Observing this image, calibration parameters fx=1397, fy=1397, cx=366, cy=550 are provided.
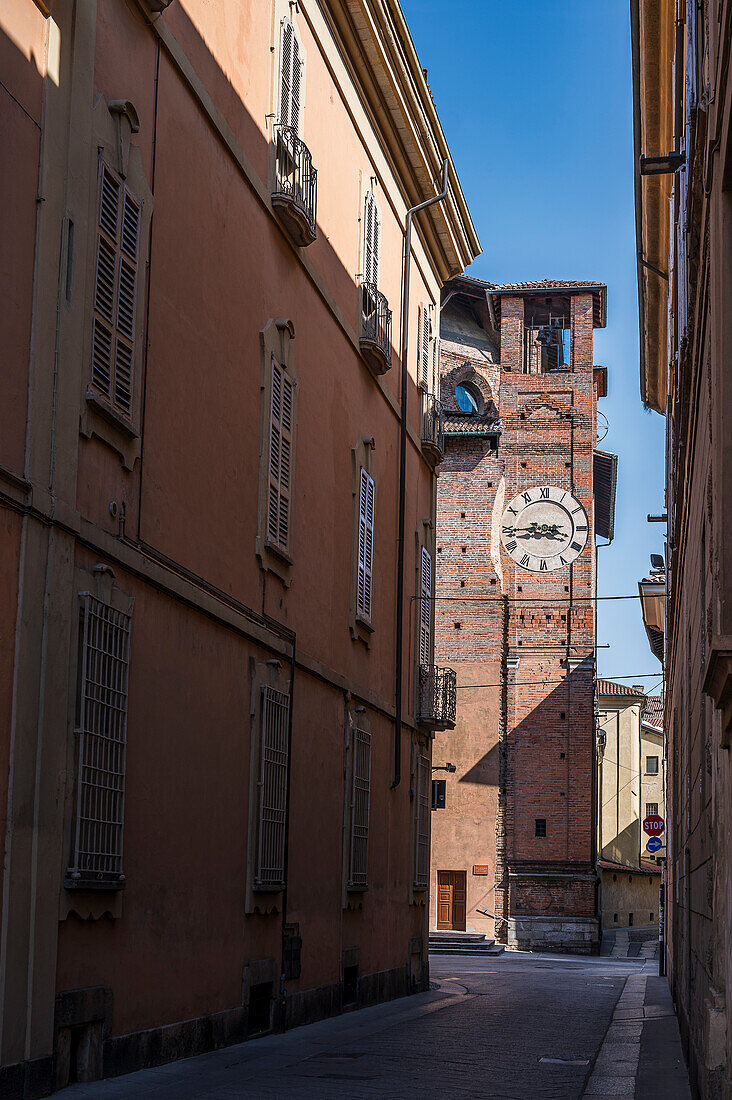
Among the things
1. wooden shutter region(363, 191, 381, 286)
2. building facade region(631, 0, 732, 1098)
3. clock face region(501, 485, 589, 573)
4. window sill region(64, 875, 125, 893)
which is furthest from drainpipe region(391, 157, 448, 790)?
clock face region(501, 485, 589, 573)

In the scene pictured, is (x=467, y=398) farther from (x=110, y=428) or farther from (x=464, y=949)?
(x=110, y=428)

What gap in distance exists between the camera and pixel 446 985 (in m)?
22.6

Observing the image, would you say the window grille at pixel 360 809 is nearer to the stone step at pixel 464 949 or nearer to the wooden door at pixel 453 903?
the stone step at pixel 464 949

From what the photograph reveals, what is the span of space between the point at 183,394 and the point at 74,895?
4.12 meters

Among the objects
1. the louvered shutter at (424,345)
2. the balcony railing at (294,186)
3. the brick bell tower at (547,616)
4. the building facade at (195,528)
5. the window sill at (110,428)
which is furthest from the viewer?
the brick bell tower at (547,616)

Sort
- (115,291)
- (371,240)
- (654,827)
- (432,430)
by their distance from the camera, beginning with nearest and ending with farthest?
(115,291) → (371,240) → (432,430) → (654,827)

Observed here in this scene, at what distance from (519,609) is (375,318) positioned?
23.3 m

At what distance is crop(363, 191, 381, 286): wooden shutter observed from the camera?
58.2 ft

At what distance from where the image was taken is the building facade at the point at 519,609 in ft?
125

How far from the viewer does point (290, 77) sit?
14.1 metres

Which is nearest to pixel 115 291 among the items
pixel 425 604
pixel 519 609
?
pixel 425 604

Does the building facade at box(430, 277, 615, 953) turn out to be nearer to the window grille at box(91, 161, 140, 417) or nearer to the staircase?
the staircase

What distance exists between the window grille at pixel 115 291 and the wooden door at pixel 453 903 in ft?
102

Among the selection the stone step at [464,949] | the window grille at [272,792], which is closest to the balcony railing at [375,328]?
the window grille at [272,792]
